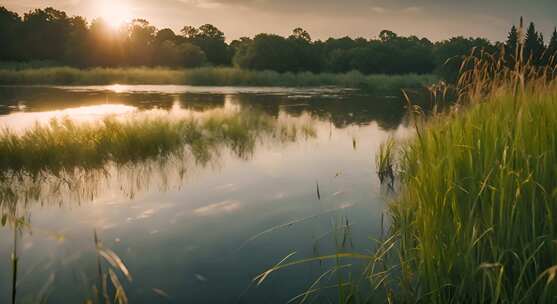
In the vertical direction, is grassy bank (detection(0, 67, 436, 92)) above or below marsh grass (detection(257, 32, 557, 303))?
above

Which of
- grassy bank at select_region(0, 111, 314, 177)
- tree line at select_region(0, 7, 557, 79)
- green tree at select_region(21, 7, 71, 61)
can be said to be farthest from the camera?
green tree at select_region(21, 7, 71, 61)

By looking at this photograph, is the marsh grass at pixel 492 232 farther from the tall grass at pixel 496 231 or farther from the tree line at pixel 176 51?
the tree line at pixel 176 51

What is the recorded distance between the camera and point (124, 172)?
28.7ft

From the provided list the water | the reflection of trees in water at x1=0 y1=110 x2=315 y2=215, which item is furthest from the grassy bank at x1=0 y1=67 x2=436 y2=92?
the water

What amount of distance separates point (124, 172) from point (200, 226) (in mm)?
3335

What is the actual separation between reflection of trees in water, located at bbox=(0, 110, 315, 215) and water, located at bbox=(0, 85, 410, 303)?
0.04m

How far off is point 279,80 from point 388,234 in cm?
4042

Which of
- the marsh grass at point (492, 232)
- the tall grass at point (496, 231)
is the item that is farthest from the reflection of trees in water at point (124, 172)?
the tall grass at point (496, 231)

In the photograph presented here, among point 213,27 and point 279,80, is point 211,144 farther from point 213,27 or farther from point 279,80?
point 213,27

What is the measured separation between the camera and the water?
4.41 m

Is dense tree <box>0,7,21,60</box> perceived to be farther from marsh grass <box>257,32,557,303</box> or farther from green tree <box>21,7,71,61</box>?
marsh grass <box>257,32,557,303</box>

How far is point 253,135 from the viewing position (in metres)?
13.4

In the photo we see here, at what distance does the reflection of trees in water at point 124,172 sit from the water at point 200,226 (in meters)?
0.04

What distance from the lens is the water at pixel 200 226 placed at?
441 centimetres
